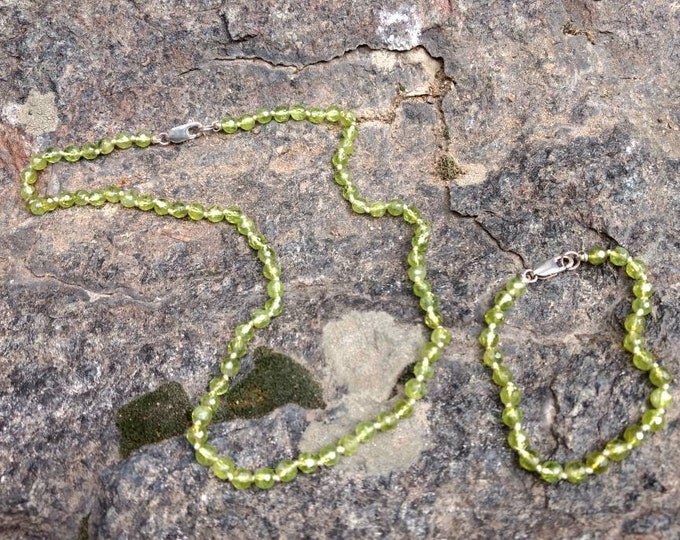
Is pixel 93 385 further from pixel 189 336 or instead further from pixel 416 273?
pixel 416 273

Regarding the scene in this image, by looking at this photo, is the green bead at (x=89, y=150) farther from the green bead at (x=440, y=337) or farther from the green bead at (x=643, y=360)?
the green bead at (x=643, y=360)

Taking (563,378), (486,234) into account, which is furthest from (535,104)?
(563,378)

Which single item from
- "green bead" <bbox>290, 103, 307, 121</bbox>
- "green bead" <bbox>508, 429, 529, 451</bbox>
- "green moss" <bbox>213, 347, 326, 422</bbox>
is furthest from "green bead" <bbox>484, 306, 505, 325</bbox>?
"green bead" <bbox>290, 103, 307, 121</bbox>

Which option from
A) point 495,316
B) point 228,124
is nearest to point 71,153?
point 228,124

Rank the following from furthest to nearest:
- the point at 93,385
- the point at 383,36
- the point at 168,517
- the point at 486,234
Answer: the point at 383,36 < the point at 486,234 < the point at 93,385 < the point at 168,517

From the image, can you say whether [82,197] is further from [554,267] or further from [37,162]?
[554,267]

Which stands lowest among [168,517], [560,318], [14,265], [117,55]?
[168,517]

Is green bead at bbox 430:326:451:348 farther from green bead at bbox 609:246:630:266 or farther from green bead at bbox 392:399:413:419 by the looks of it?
green bead at bbox 609:246:630:266
